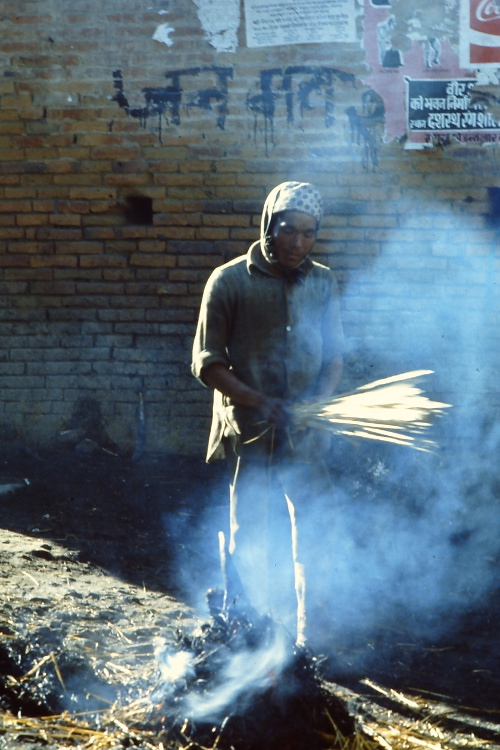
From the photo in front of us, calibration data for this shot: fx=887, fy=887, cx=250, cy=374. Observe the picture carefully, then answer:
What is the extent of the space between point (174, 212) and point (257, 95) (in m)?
1.11

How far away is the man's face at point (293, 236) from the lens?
3902 millimetres

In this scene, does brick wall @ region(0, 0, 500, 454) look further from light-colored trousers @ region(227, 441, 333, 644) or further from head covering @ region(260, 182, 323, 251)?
head covering @ region(260, 182, 323, 251)

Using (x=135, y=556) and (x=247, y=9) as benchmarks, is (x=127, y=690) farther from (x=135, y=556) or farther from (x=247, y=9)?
(x=247, y=9)

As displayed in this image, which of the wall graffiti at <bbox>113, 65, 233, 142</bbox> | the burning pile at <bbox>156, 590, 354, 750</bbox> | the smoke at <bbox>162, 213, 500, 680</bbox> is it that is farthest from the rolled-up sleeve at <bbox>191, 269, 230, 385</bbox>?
the wall graffiti at <bbox>113, 65, 233, 142</bbox>

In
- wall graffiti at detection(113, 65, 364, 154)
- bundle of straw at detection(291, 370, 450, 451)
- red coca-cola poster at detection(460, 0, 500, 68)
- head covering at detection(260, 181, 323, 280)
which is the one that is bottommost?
bundle of straw at detection(291, 370, 450, 451)

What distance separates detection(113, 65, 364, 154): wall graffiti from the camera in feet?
22.2

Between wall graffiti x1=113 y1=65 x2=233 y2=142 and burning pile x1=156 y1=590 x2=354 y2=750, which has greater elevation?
wall graffiti x1=113 y1=65 x2=233 y2=142

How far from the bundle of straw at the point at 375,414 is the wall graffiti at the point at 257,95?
3.35m

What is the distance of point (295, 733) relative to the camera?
3.43 meters

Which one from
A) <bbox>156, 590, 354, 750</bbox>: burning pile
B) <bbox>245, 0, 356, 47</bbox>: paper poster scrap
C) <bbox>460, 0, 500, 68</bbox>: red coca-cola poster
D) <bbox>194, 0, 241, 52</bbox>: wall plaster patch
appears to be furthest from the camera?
<bbox>194, 0, 241, 52</bbox>: wall plaster patch

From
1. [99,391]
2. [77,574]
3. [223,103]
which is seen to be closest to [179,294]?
[99,391]

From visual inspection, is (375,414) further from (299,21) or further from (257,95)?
(299,21)

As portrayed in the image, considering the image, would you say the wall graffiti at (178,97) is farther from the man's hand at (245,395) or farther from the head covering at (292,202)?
the man's hand at (245,395)

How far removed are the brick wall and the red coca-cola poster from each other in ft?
2.11
